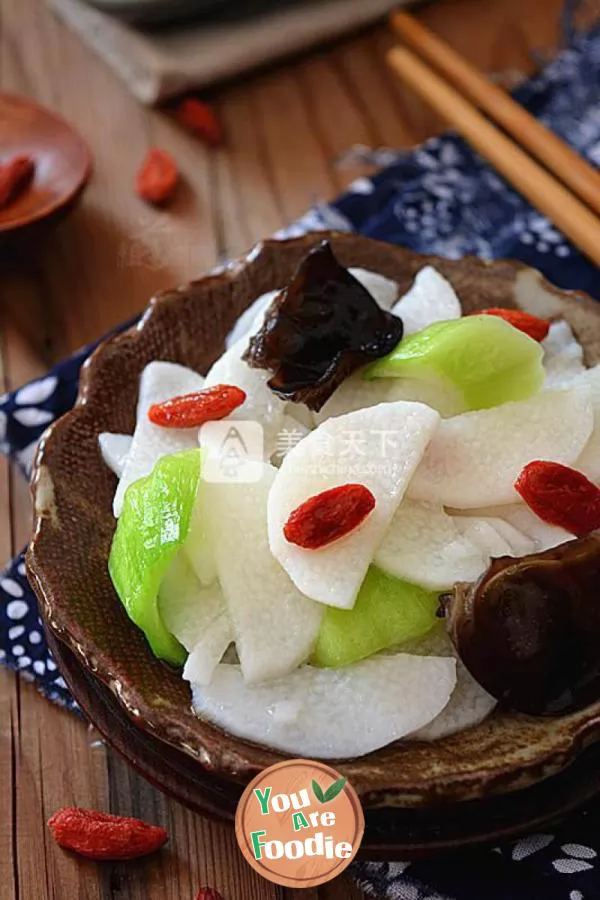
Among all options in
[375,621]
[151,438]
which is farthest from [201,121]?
[375,621]

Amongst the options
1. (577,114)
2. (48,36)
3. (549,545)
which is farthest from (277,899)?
(48,36)

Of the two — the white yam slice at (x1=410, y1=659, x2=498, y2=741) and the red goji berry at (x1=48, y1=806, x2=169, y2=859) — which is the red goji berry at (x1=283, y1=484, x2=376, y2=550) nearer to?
the white yam slice at (x1=410, y1=659, x2=498, y2=741)

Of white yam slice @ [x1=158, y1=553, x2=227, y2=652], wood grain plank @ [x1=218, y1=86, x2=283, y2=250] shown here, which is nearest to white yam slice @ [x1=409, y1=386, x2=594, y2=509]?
white yam slice @ [x1=158, y1=553, x2=227, y2=652]

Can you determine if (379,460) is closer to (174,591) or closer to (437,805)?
(174,591)

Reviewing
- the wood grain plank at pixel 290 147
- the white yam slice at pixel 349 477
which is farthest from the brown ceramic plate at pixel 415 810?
the wood grain plank at pixel 290 147

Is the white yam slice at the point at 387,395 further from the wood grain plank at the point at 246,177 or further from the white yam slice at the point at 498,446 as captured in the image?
the wood grain plank at the point at 246,177
